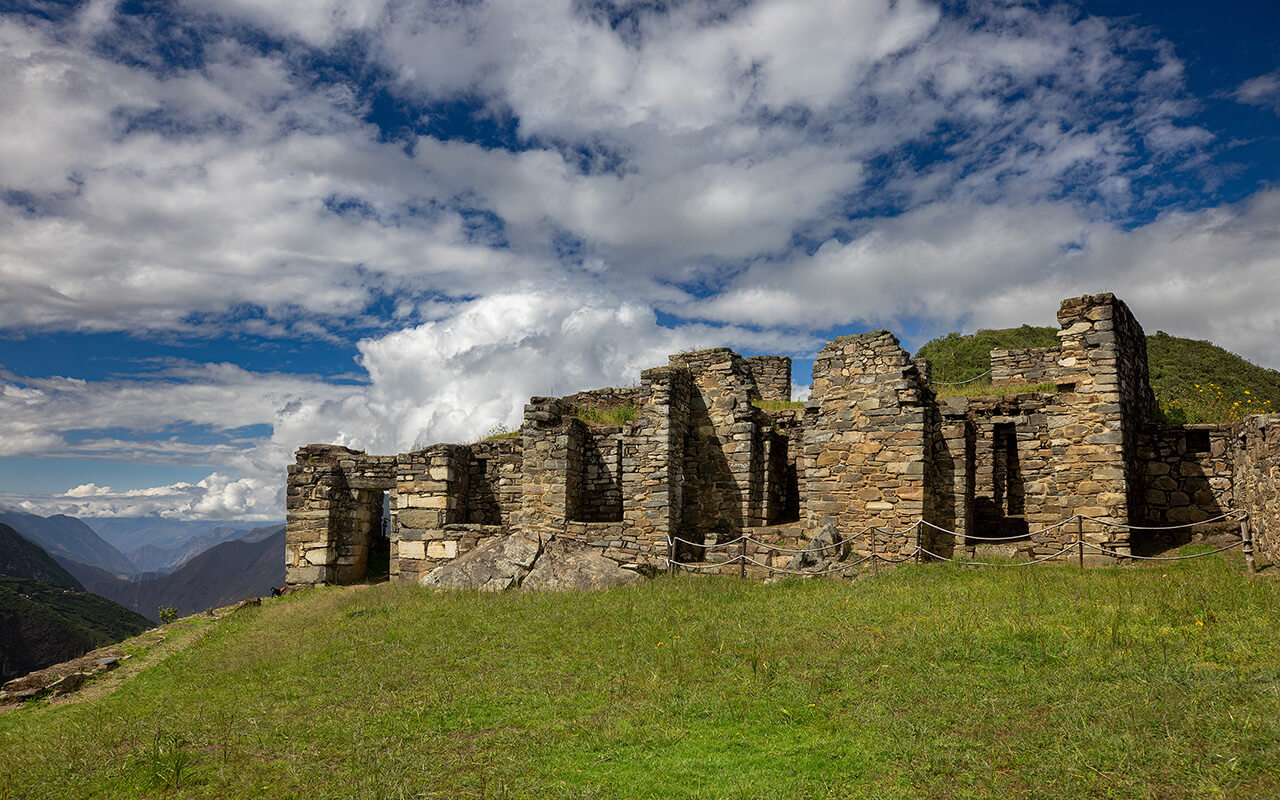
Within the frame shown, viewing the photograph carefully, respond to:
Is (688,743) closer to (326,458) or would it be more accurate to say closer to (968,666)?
(968,666)

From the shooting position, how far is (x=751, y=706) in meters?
7.20

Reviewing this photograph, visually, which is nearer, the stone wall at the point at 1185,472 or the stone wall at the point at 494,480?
the stone wall at the point at 1185,472

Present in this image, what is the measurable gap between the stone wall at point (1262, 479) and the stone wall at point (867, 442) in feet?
18.3

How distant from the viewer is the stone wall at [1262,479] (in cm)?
1077

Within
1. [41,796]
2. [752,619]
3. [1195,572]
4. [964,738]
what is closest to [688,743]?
[964,738]

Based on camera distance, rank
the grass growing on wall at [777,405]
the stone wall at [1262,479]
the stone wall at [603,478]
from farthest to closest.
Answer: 1. the grass growing on wall at [777,405]
2. the stone wall at [603,478]
3. the stone wall at [1262,479]

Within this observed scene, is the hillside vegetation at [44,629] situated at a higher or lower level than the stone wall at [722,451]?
lower

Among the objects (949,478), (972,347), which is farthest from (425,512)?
(972,347)

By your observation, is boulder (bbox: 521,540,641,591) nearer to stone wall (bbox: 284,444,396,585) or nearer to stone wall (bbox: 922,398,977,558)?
stone wall (bbox: 922,398,977,558)

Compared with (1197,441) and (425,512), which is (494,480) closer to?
(425,512)

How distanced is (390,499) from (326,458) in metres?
3.51

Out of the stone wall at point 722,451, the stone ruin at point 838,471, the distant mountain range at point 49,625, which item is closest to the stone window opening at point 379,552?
the stone ruin at point 838,471

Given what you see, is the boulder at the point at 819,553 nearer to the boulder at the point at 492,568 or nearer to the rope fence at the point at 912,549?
the rope fence at the point at 912,549

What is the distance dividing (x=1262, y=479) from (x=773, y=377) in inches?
582
